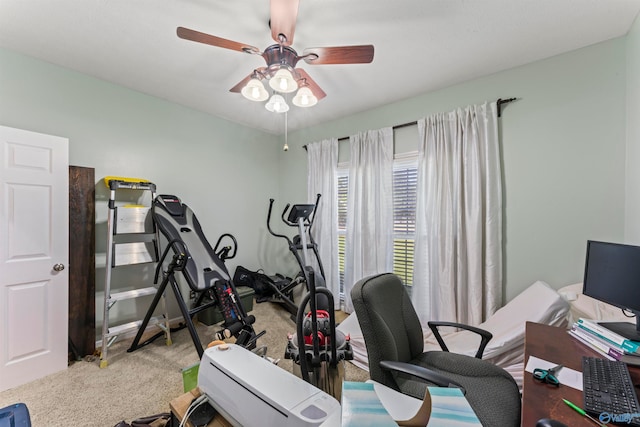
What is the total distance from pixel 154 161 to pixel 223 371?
105 inches

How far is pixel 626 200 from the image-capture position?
1924 mm

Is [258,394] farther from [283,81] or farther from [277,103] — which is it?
[277,103]

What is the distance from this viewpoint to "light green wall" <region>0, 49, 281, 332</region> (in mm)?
2238

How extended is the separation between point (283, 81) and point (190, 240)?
6.04ft

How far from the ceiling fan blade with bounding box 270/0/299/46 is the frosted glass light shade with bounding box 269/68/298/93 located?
191mm

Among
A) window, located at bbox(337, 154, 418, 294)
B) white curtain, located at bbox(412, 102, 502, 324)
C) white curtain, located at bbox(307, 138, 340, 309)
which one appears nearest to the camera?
white curtain, located at bbox(412, 102, 502, 324)

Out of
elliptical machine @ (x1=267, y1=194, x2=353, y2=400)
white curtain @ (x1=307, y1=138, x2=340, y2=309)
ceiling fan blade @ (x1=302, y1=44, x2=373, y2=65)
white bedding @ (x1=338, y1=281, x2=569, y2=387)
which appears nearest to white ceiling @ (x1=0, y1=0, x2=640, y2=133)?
ceiling fan blade @ (x1=302, y1=44, x2=373, y2=65)

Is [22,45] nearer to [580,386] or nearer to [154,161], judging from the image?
[154,161]

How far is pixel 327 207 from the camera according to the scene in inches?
141

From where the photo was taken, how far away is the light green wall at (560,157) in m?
1.99

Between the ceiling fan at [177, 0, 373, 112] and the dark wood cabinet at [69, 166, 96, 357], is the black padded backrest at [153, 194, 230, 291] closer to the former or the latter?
the dark wood cabinet at [69, 166, 96, 357]

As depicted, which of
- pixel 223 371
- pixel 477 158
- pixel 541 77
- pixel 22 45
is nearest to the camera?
pixel 223 371

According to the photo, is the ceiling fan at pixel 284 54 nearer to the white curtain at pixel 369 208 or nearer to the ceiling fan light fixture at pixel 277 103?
the ceiling fan light fixture at pixel 277 103

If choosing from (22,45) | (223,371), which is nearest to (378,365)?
(223,371)
